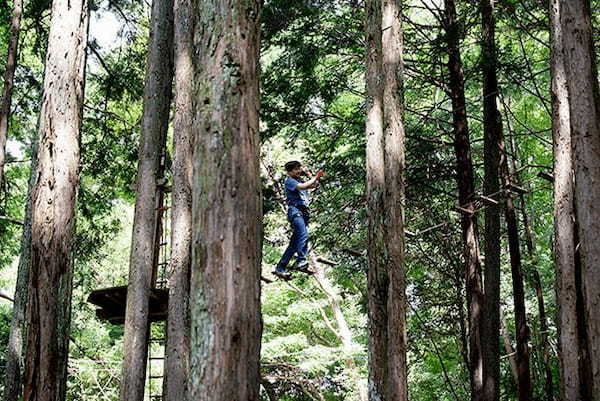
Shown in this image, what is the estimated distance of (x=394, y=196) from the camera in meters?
7.67

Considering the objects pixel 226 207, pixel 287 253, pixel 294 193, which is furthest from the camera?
pixel 287 253

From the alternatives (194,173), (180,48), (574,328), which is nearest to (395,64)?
(180,48)

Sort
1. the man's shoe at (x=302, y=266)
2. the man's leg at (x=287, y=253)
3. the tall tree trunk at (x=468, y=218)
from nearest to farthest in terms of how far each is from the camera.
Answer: the man's shoe at (x=302, y=266)
the man's leg at (x=287, y=253)
the tall tree trunk at (x=468, y=218)

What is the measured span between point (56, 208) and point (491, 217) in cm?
823

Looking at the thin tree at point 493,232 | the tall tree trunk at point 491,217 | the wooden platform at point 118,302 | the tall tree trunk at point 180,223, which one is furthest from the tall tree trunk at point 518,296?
the tall tree trunk at point 180,223

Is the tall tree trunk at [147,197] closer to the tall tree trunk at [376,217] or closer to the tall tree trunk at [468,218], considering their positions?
the tall tree trunk at [376,217]

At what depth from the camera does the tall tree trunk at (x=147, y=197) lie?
7.83m

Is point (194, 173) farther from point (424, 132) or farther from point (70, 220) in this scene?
point (424, 132)

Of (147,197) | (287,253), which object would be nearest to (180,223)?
(147,197)

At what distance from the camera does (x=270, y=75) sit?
12.9 meters

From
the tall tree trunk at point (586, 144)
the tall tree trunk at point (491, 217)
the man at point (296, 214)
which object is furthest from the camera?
the tall tree trunk at point (491, 217)

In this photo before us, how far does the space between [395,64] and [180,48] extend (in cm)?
268

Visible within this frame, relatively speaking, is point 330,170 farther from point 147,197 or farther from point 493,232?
point 147,197

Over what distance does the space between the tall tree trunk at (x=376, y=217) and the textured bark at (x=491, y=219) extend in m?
3.55
